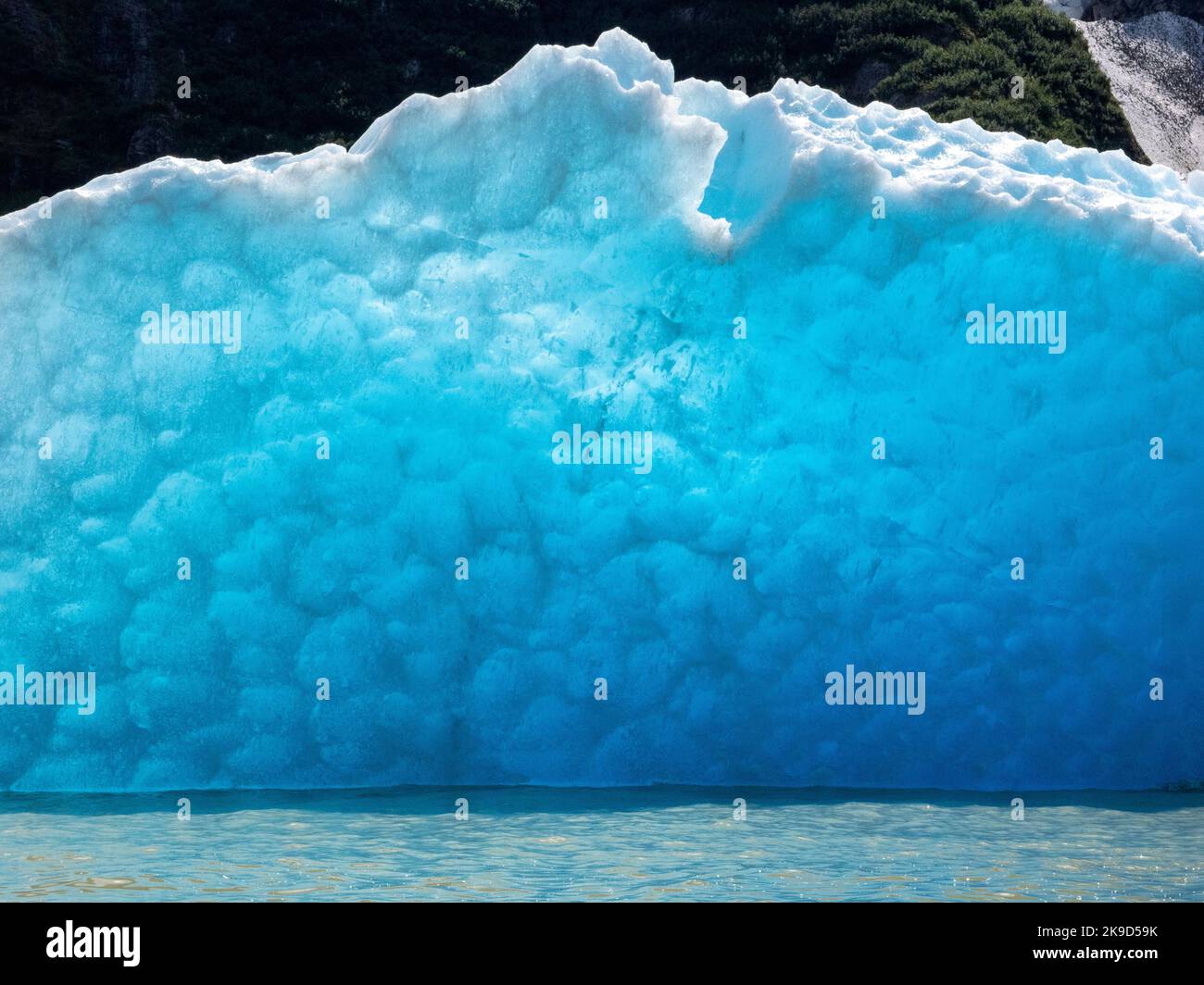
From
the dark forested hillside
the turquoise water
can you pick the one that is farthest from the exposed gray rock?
the turquoise water

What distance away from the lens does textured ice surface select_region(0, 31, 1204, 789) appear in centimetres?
748

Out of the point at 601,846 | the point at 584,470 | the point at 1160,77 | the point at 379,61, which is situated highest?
the point at 1160,77

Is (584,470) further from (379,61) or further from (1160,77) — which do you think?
(1160,77)

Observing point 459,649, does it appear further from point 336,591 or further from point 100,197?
point 100,197

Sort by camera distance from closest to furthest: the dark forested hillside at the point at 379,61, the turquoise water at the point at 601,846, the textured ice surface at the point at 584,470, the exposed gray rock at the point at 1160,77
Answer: the turquoise water at the point at 601,846
the textured ice surface at the point at 584,470
the dark forested hillside at the point at 379,61
the exposed gray rock at the point at 1160,77

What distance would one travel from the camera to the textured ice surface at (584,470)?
7.48m

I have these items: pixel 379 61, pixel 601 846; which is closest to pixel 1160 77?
pixel 379 61

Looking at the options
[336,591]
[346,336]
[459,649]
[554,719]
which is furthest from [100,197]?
[554,719]

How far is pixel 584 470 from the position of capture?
297 inches

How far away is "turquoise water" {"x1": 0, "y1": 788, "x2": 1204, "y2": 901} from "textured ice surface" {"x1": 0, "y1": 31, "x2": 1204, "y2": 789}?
15.8 inches

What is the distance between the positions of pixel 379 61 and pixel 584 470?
28.4 metres

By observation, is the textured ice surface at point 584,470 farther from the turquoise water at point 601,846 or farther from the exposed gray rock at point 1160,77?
the exposed gray rock at point 1160,77

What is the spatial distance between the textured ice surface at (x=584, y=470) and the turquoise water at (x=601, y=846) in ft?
1.31

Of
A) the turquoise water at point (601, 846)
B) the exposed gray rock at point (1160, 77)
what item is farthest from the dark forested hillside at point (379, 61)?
the turquoise water at point (601, 846)
